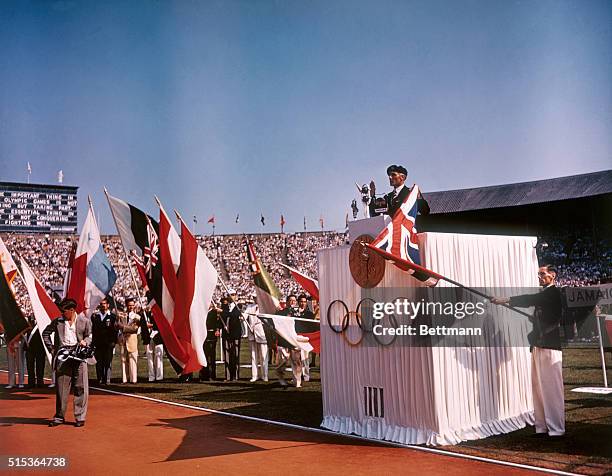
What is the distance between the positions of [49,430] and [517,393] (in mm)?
6539

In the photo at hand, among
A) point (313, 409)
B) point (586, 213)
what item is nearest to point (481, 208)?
point (586, 213)

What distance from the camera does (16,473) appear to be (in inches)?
250

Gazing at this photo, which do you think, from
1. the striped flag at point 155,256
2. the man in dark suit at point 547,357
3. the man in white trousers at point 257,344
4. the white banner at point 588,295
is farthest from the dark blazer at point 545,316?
the man in white trousers at point 257,344

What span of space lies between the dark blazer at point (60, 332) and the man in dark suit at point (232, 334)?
4850 millimetres

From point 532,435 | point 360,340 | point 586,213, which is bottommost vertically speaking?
point 532,435

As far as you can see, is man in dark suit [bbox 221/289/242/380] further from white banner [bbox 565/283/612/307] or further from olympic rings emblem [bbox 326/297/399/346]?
white banner [bbox 565/283/612/307]

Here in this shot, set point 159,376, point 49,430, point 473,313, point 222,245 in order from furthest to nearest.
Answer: point 222,245
point 159,376
point 49,430
point 473,313

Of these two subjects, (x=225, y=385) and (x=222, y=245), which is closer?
(x=225, y=385)

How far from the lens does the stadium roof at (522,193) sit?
29.8 meters

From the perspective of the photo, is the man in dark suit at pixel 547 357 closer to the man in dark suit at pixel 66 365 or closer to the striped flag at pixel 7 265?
the man in dark suit at pixel 66 365

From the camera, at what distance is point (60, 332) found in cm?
944

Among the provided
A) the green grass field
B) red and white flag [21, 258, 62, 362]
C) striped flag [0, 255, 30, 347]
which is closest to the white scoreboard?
the green grass field

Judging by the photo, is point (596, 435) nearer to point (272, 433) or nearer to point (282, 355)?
point (272, 433)

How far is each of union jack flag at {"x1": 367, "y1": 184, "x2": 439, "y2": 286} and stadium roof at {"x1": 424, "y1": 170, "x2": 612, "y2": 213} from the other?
77.1 feet
